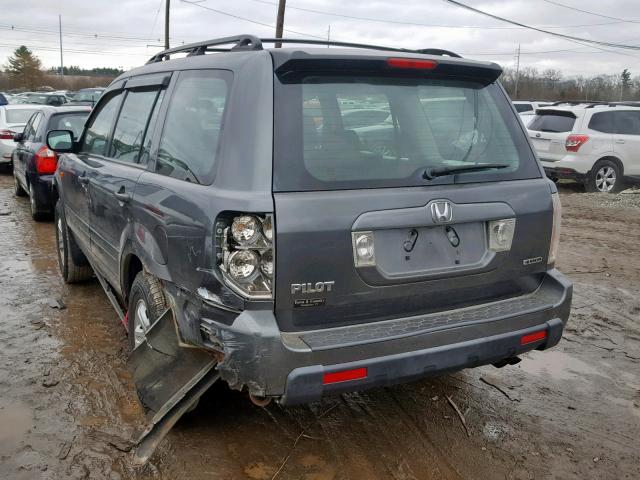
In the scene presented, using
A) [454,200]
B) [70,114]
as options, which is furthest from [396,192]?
[70,114]

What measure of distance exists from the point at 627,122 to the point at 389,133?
12052 millimetres

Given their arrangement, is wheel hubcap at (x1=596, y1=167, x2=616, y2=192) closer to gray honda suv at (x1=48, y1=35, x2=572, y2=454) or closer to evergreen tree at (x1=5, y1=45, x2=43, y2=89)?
gray honda suv at (x1=48, y1=35, x2=572, y2=454)

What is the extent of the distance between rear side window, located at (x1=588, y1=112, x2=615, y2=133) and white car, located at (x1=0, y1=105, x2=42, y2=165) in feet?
38.9

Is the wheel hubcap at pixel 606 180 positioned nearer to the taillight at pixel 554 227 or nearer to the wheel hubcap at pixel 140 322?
the taillight at pixel 554 227

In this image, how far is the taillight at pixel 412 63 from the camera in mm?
3040

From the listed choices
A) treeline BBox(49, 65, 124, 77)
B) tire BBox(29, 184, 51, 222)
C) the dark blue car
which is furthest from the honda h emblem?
treeline BBox(49, 65, 124, 77)

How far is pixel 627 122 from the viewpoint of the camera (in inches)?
519

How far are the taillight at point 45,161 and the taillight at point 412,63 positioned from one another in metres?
7.32

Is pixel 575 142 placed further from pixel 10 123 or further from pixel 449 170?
pixel 10 123

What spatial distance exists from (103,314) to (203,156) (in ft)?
9.82

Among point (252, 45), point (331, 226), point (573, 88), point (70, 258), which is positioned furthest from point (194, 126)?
point (573, 88)

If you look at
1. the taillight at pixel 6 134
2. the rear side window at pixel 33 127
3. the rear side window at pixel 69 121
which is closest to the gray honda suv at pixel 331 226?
the rear side window at pixel 69 121

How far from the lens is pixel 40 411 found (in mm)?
3699

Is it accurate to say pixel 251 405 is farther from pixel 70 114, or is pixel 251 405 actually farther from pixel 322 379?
pixel 70 114
